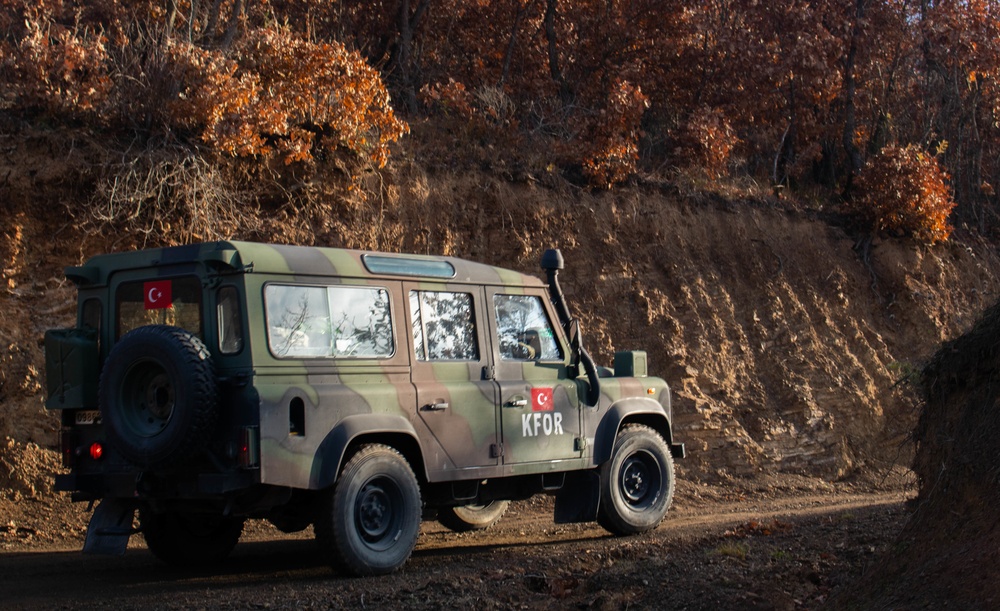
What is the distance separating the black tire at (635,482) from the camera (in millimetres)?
9867

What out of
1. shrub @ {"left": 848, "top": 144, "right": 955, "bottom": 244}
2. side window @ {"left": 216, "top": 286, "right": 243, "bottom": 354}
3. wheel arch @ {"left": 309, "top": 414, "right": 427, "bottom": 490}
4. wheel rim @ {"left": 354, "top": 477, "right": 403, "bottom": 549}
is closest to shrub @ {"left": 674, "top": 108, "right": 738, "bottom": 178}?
shrub @ {"left": 848, "top": 144, "right": 955, "bottom": 244}

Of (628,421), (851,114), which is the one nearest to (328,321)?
(628,421)

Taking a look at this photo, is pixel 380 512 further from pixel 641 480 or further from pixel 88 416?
pixel 641 480

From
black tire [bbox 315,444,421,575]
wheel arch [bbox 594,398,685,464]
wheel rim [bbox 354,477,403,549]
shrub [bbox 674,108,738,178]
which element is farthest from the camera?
shrub [bbox 674,108,738,178]

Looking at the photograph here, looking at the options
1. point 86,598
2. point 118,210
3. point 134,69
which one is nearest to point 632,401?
point 86,598

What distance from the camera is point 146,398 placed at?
296 inches

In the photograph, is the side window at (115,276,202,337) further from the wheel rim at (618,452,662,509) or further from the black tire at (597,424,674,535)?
the wheel rim at (618,452,662,509)

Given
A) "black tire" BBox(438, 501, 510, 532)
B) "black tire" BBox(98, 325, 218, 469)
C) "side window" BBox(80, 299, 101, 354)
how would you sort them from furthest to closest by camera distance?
"black tire" BBox(438, 501, 510, 532)
"side window" BBox(80, 299, 101, 354)
"black tire" BBox(98, 325, 218, 469)

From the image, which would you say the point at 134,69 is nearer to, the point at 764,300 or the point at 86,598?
the point at 86,598

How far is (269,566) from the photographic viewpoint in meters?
8.89

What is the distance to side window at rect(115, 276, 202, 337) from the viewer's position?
308 inches

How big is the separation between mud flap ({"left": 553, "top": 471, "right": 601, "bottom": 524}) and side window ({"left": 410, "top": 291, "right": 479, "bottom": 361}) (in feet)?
5.77

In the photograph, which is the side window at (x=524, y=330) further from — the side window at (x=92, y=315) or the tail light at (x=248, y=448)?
the side window at (x=92, y=315)

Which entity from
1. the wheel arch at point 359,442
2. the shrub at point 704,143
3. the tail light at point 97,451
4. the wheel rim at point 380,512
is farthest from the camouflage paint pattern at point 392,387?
the shrub at point 704,143
